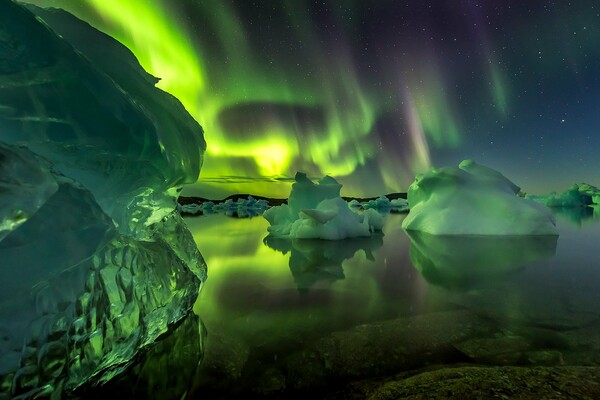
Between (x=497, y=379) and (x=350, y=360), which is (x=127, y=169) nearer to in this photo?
(x=350, y=360)

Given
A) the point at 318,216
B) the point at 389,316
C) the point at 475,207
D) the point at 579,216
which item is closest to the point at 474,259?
the point at 389,316

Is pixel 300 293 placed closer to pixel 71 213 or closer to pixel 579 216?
pixel 71 213

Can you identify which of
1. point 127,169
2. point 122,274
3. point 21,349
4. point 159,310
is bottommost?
point 159,310

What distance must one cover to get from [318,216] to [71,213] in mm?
6773

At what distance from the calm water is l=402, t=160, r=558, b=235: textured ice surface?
3.58m

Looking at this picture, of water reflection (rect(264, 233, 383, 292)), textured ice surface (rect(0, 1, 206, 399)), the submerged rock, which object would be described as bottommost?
water reflection (rect(264, 233, 383, 292))

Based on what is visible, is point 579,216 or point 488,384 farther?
point 579,216

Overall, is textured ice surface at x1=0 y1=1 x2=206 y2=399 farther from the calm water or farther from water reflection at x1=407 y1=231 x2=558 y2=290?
water reflection at x1=407 y1=231 x2=558 y2=290

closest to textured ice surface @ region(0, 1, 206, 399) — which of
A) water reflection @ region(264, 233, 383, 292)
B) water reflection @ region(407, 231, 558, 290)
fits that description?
water reflection @ region(264, 233, 383, 292)

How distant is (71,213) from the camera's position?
1550 millimetres

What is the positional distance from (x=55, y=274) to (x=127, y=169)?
980 millimetres

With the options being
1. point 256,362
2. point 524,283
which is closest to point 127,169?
point 256,362

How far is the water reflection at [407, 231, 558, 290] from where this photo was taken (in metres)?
3.85

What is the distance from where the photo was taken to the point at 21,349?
4.13 feet
